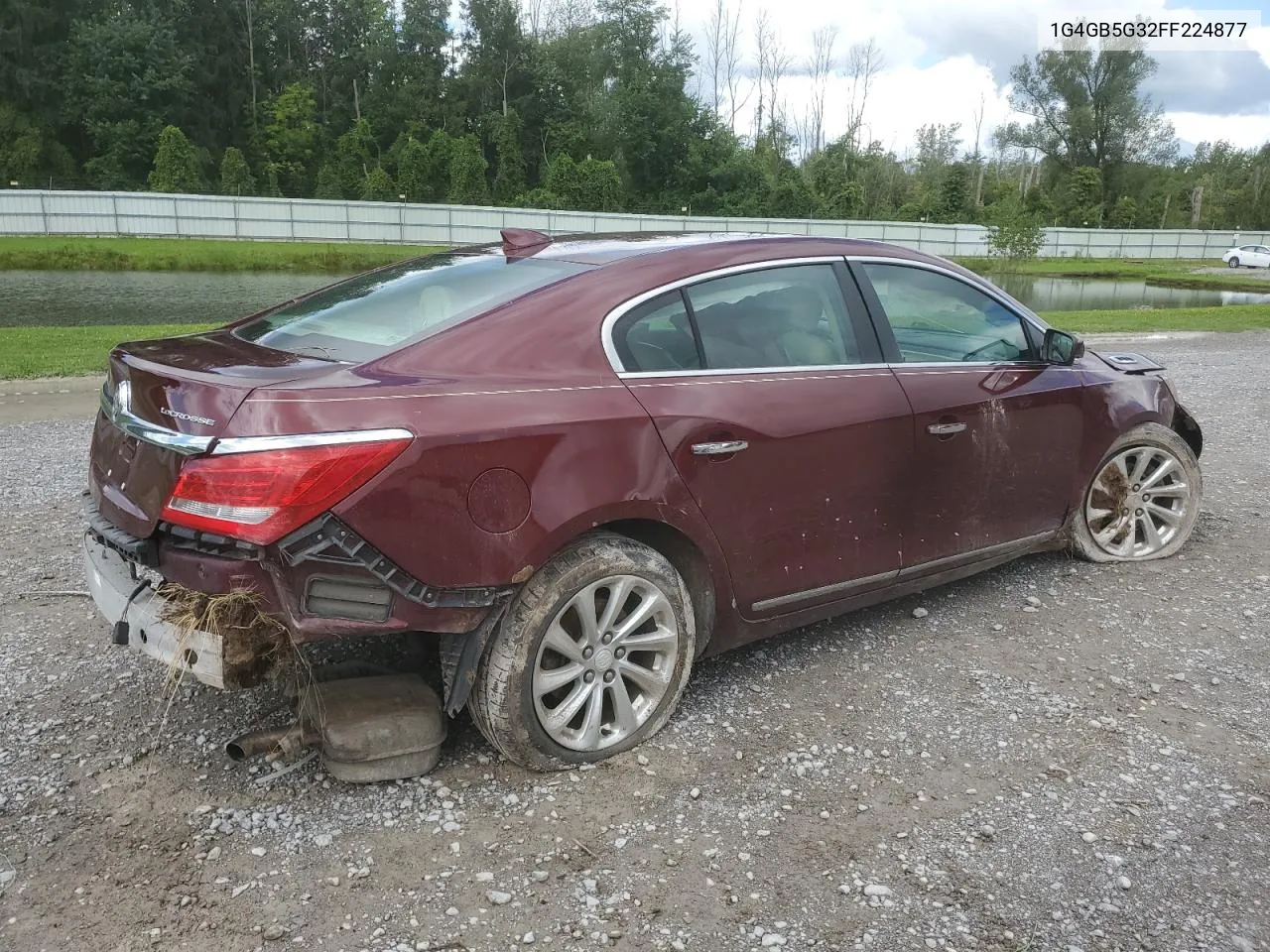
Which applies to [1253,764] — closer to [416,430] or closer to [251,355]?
[416,430]

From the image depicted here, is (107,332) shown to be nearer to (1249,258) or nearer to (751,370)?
(751,370)

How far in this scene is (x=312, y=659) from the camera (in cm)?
394

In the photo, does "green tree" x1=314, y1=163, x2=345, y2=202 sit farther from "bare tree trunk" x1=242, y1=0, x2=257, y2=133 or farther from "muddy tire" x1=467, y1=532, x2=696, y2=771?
"muddy tire" x1=467, y1=532, x2=696, y2=771

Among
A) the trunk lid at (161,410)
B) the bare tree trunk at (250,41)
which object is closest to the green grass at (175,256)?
the trunk lid at (161,410)

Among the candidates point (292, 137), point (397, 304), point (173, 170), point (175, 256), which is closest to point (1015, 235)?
point (175, 256)

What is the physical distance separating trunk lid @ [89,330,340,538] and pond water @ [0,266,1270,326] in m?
10.4

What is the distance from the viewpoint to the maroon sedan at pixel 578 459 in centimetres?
276

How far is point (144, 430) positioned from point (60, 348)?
1111 cm

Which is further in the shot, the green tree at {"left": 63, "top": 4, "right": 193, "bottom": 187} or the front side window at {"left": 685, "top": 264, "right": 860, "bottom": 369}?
the green tree at {"left": 63, "top": 4, "right": 193, "bottom": 187}

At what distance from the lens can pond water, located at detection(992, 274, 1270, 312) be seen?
2741 cm

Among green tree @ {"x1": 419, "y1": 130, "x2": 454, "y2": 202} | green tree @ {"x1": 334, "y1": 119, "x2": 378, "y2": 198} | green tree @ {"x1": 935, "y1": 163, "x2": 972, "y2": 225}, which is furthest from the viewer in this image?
green tree @ {"x1": 935, "y1": 163, "x2": 972, "y2": 225}

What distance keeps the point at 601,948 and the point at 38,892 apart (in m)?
1.46

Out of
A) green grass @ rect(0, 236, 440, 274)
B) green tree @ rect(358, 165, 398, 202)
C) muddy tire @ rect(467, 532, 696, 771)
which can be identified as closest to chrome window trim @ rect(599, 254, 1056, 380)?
muddy tire @ rect(467, 532, 696, 771)

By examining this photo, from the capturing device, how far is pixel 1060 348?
182 inches
